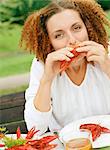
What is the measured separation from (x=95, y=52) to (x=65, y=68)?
0.19 m

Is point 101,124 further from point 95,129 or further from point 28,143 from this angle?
point 28,143

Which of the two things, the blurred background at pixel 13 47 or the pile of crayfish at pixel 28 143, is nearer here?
the pile of crayfish at pixel 28 143

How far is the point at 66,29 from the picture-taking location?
173 centimetres

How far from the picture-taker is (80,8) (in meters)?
1.87

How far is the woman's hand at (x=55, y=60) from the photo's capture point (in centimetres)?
168

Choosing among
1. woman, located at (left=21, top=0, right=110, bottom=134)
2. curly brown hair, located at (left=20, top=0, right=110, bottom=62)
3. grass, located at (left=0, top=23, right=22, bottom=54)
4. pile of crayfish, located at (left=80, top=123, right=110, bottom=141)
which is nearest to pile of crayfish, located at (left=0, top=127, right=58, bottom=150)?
pile of crayfish, located at (left=80, top=123, right=110, bottom=141)

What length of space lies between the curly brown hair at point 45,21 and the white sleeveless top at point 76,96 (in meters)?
0.13

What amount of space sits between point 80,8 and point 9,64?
264 cm

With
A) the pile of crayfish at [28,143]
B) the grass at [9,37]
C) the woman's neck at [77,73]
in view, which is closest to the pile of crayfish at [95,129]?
the pile of crayfish at [28,143]

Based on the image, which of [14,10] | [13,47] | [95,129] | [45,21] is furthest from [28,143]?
[13,47]

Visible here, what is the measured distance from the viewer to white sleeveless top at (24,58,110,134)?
188cm

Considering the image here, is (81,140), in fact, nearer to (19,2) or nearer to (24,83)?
(24,83)

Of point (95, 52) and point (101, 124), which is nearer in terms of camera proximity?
point (101, 124)

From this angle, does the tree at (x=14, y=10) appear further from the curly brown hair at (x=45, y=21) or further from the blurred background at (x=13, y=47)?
the curly brown hair at (x=45, y=21)
